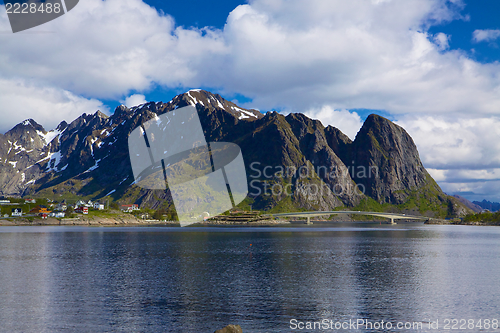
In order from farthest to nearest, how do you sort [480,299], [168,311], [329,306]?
[480,299] → [329,306] → [168,311]

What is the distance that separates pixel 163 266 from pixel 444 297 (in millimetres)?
49332

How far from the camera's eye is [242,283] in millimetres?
56094

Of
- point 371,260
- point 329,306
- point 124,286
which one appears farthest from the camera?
point 371,260

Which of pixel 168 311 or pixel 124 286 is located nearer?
pixel 168 311

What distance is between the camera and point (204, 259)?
8425 cm

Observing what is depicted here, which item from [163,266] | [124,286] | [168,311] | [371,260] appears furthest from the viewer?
[371,260]

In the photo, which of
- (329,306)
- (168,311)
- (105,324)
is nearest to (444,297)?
(329,306)

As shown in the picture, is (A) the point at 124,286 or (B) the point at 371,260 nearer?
(A) the point at 124,286

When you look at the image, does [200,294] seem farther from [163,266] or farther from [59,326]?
[163,266]

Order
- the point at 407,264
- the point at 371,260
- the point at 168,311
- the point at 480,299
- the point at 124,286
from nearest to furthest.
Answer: the point at 168,311, the point at 480,299, the point at 124,286, the point at 407,264, the point at 371,260

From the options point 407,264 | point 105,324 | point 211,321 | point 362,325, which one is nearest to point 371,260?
point 407,264

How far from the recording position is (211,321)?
37062 millimetres

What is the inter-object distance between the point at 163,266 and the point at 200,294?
26262mm

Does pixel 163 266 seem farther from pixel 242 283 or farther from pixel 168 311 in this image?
pixel 168 311
